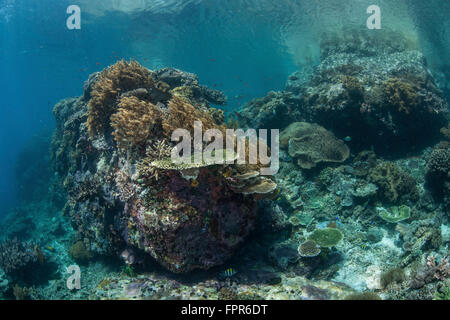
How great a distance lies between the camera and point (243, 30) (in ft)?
125

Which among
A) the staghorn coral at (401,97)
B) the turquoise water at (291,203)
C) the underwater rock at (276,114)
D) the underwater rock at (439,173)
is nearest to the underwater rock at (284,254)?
the turquoise water at (291,203)

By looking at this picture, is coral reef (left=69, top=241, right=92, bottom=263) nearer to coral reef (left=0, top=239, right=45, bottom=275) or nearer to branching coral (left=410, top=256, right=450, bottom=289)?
coral reef (left=0, top=239, right=45, bottom=275)

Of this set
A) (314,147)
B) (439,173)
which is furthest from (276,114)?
(439,173)

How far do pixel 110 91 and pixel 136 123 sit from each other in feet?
7.91

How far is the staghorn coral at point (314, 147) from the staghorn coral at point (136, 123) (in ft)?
18.7

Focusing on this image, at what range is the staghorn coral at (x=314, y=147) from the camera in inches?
360

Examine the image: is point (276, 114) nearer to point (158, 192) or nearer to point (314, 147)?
point (314, 147)

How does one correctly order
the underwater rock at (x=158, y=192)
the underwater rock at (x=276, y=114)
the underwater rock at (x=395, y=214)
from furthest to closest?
the underwater rock at (x=276, y=114) → the underwater rock at (x=395, y=214) → the underwater rock at (x=158, y=192)

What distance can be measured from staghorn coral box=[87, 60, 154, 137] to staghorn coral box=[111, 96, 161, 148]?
1.57 metres

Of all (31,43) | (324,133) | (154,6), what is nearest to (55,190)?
(324,133)

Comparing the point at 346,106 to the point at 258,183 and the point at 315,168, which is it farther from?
the point at 258,183

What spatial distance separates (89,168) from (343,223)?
8296 millimetres

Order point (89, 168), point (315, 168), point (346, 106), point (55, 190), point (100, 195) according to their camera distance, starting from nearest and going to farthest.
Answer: point (100, 195) → point (89, 168) → point (315, 168) → point (346, 106) → point (55, 190)

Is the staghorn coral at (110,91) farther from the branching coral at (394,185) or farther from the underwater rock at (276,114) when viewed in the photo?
the branching coral at (394,185)
